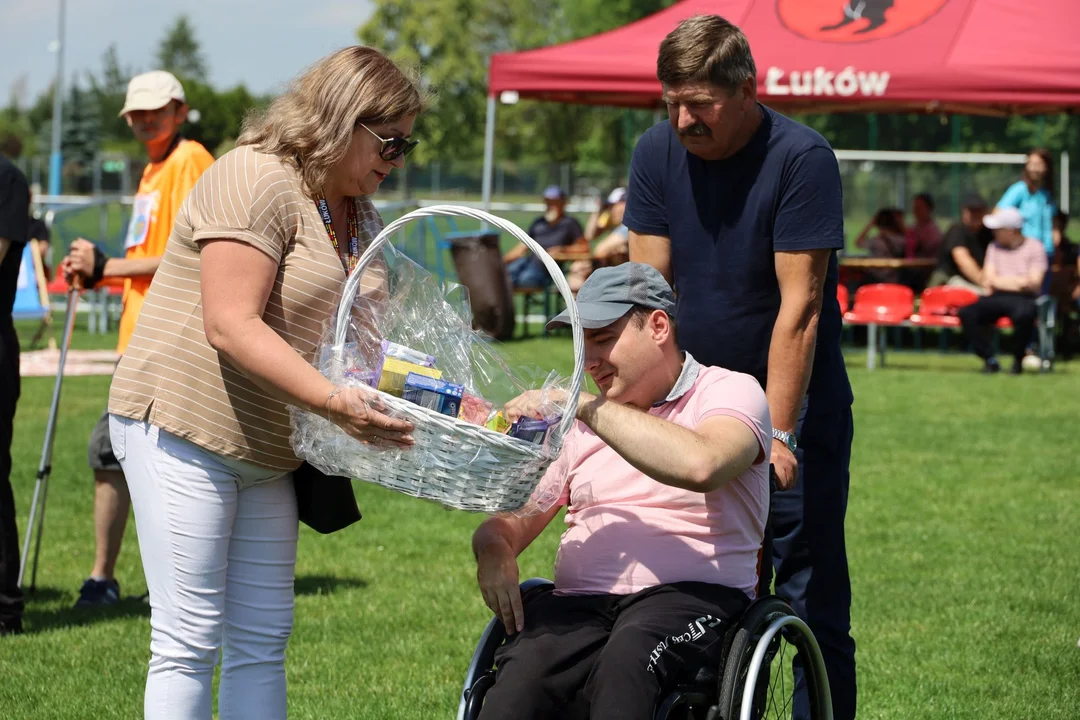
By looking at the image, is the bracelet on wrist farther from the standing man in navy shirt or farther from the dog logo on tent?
the dog logo on tent

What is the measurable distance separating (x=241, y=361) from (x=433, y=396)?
1.38 ft

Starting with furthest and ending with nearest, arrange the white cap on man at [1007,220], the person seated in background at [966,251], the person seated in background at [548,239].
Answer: the person seated in background at [548,239] → the person seated in background at [966,251] → the white cap on man at [1007,220]

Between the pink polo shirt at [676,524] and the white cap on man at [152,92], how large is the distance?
9.46 ft

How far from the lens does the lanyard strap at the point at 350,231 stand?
Answer: 2895 mm

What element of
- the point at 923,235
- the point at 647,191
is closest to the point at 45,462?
the point at 647,191

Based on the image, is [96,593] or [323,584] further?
[323,584]

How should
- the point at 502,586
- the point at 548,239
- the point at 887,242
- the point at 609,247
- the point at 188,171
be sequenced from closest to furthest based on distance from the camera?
the point at 502,586, the point at 188,171, the point at 609,247, the point at 887,242, the point at 548,239

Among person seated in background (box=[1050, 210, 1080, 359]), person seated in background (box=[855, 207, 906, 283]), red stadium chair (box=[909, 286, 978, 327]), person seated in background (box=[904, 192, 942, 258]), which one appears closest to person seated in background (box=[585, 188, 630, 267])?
person seated in background (box=[855, 207, 906, 283])

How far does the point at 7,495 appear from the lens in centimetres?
489

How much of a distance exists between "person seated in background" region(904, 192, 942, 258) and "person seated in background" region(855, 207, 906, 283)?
0.15 m

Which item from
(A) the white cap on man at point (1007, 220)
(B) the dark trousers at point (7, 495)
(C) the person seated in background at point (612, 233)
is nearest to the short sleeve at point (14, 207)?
(B) the dark trousers at point (7, 495)

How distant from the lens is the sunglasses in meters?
2.83

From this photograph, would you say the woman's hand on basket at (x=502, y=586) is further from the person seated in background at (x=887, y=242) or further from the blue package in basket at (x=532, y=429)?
the person seated in background at (x=887, y=242)

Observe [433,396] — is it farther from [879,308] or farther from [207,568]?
[879,308]
